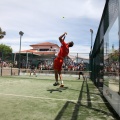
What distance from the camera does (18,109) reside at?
18.1ft

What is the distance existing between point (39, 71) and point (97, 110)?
74.0ft

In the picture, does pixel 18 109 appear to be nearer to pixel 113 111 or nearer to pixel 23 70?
pixel 113 111

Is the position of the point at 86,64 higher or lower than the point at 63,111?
higher

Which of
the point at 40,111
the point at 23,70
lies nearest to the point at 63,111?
the point at 40,111

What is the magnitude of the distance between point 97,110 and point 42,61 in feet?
78.0

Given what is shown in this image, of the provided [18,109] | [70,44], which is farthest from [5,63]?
[18,109]

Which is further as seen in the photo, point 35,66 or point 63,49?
point 35,66

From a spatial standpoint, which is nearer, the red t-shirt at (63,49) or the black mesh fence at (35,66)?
the red t-shirt at (63,49)

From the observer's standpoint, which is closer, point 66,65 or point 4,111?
point 4,111

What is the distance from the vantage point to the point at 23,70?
27.5 meters

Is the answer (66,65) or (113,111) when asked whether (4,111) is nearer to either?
(113,111)

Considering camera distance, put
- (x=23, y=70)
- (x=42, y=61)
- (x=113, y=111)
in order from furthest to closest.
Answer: (x=42, y=61)
(x=23, y=70)
(x=113, y=111)

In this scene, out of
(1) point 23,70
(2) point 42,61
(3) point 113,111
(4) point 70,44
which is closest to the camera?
(3) point 113,111

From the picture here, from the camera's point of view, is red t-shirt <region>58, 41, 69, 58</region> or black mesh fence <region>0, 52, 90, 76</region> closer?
red t-shirt <region>58, 41, 69, 58</region>
